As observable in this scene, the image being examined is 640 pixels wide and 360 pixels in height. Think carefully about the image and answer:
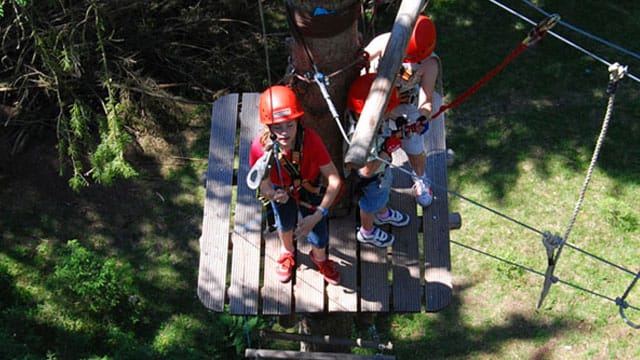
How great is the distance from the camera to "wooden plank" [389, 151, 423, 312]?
150 inches

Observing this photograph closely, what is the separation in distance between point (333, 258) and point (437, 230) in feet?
2.05

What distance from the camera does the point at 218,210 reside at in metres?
4.13

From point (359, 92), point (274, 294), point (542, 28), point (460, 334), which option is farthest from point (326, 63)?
point (460, 334)

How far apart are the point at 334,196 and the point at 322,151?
0.80 feet

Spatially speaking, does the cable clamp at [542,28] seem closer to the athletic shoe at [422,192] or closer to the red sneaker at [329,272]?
the athletic shoe at [422,192]

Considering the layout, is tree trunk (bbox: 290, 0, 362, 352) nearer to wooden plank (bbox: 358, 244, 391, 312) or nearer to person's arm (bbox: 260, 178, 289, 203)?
person's arm (bbox: 260, 178, 289, 203)

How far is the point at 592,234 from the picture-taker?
6223 millimetres

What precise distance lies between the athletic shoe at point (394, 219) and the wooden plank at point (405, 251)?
35 millimetres

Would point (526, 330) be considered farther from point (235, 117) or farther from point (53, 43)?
point (53, 43)

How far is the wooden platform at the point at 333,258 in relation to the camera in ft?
12.5

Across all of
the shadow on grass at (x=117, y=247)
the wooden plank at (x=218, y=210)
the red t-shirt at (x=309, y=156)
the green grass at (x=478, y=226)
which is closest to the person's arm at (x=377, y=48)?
the red t-shirt at (x=309, y=156)

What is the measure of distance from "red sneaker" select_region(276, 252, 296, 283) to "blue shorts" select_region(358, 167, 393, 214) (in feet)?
1.61

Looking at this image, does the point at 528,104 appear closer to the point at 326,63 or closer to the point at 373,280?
the point at 373,280

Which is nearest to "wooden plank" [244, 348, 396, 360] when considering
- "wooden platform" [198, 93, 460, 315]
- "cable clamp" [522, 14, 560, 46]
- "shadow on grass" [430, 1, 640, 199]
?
"wooden platform" [198, 93, 460, 315]
